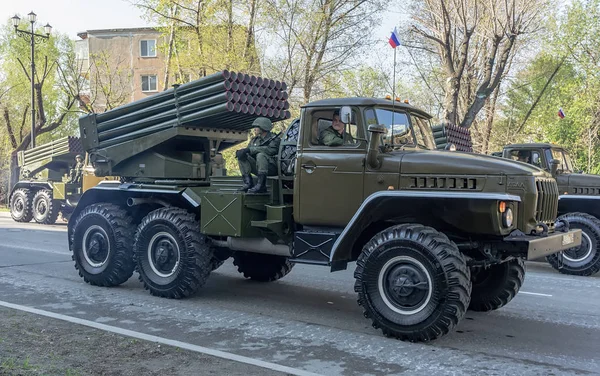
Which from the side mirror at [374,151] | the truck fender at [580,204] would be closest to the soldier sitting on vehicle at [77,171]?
the truck fender at [580,204]

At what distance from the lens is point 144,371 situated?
5035 millimetres

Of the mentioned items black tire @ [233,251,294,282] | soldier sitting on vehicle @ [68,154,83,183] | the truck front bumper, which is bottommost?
black tire @ [233,251,294,282]

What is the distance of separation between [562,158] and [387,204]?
738 centimetres

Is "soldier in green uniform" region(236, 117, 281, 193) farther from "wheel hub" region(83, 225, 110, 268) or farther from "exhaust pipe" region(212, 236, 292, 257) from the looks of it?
"wheel hub" region(83, 225, 110, 268)

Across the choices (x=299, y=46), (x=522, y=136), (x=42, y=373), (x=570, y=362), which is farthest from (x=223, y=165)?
(x=522, y=136)

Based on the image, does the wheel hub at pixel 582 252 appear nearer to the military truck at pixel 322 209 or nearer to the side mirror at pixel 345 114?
the military truck at pixel 322 209

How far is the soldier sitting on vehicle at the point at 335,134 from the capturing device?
6.85 metres

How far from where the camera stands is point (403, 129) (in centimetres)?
704

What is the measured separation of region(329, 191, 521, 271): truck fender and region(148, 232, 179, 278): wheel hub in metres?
2.46

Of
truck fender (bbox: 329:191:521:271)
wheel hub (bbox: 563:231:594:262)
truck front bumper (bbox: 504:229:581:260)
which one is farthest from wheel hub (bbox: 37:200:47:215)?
truck front bumper (bbox: 504:229:581:260)

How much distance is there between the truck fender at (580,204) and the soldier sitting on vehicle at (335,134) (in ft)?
21.3

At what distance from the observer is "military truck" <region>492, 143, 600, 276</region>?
1104cm

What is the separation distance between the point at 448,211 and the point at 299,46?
17.9 m

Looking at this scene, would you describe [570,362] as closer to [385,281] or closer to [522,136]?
[385,281]
